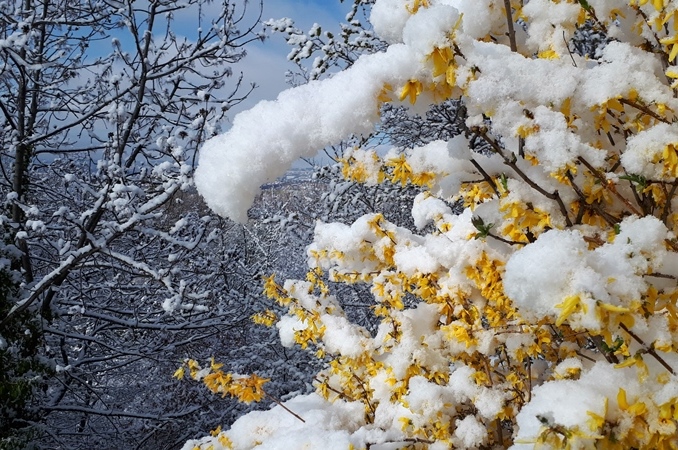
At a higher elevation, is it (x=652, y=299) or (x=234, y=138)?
(x=234, y=138)

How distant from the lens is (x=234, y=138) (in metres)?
1.11

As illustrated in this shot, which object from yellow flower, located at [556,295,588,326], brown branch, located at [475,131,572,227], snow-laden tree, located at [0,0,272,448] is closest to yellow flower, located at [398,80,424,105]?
brown branch, located at [475,131,572,227]

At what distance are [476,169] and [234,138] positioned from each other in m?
0.71

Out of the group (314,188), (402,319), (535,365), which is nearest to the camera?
(402,319)

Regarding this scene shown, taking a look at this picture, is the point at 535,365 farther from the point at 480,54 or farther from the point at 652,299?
the point at 480,54

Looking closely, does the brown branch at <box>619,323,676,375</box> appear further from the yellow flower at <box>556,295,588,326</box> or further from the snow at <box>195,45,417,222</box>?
the snow at <box>195,45,417,222</box>

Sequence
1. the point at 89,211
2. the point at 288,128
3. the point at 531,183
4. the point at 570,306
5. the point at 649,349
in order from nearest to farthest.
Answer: the point at 570,306
the point at 649,349
the point at 288,128
the point at 531,183
the point at 89,211

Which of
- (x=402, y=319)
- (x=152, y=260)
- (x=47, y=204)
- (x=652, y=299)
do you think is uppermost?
(x=47, y=204)

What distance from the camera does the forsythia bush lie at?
88 centimetres

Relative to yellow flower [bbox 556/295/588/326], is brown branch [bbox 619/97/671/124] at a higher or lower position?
higher

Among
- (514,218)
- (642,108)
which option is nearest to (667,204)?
(642,108)

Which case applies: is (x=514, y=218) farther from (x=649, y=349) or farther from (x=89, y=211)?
(x=89, y=211)

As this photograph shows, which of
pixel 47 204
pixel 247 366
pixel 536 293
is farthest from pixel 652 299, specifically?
pixel 247 366

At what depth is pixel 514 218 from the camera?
1.29 meters
